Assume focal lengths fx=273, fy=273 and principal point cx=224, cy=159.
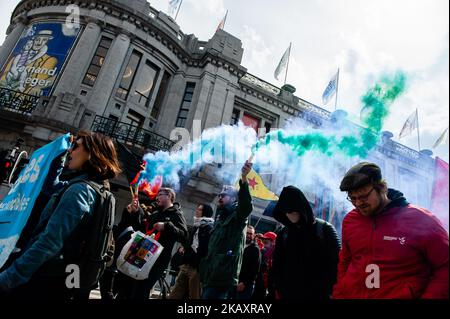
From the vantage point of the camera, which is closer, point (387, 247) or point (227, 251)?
point (387, 247)

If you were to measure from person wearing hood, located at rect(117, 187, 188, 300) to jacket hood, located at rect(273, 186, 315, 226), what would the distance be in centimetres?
176

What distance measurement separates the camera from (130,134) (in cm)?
1417

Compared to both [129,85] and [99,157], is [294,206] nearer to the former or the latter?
[99,157]

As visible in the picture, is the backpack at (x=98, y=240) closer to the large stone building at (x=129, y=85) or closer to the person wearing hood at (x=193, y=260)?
the person wearing hood at (x=193, y=260)

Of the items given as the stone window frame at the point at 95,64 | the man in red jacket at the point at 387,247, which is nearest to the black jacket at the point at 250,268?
the man in red jacket at the point at 387,247

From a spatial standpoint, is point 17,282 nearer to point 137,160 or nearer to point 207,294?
point 207,294

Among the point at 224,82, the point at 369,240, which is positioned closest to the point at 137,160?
the point at 369,240

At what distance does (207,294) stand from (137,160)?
173 inches

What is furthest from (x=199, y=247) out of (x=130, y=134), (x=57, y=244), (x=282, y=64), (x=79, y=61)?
(x=282, y=64)

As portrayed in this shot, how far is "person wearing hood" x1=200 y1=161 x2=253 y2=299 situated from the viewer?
11.7ft

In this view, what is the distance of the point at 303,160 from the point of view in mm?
11844

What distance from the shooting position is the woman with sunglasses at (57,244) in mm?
1778

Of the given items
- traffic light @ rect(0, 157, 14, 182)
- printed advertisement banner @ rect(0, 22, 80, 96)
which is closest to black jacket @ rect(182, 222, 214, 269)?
traffic light @ rect(0, 157, 14, 182)

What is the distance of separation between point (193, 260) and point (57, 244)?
3110mm
